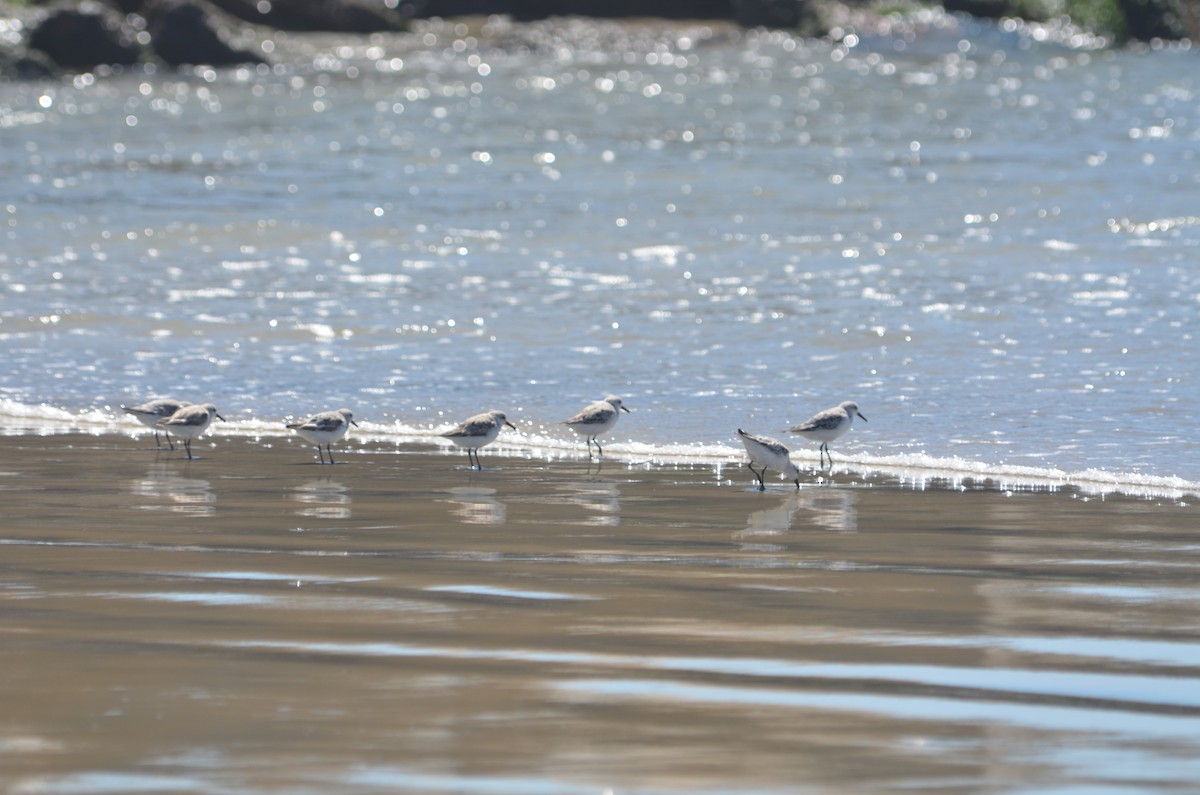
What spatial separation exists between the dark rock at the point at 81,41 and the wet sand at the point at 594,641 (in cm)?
3421

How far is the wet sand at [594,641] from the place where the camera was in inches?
193

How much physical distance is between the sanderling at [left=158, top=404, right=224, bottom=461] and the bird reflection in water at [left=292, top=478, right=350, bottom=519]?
113cm

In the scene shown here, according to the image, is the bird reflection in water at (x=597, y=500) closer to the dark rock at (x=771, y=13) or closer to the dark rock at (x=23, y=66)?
the dark rock at (x=23, y=66)

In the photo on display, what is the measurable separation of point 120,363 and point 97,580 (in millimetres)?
6958

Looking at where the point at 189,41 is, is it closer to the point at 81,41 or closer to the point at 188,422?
the point at 81,41

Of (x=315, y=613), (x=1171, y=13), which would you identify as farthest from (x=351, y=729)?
(x=1171, y=13)

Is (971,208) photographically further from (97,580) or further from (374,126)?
(97,580)

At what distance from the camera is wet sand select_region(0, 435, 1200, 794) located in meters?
4.91

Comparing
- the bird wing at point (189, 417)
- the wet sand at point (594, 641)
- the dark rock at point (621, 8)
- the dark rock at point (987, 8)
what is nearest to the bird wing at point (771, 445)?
the wet sand at point (594, 641)

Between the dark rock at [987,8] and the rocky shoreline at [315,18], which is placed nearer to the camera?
the rocky shoreline at [315,18]

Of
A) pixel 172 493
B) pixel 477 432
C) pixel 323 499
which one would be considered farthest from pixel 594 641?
pixel 477 432

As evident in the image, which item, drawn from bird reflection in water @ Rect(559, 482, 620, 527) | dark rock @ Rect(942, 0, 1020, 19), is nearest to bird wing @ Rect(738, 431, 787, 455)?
bird reflection in water @ Rect(559, 482, 620, 527)

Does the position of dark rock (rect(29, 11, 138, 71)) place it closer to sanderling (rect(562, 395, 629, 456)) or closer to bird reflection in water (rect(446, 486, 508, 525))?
sanderling (rect(562, 395, 629, 456))

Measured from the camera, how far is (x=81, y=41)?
4166 centimetres
